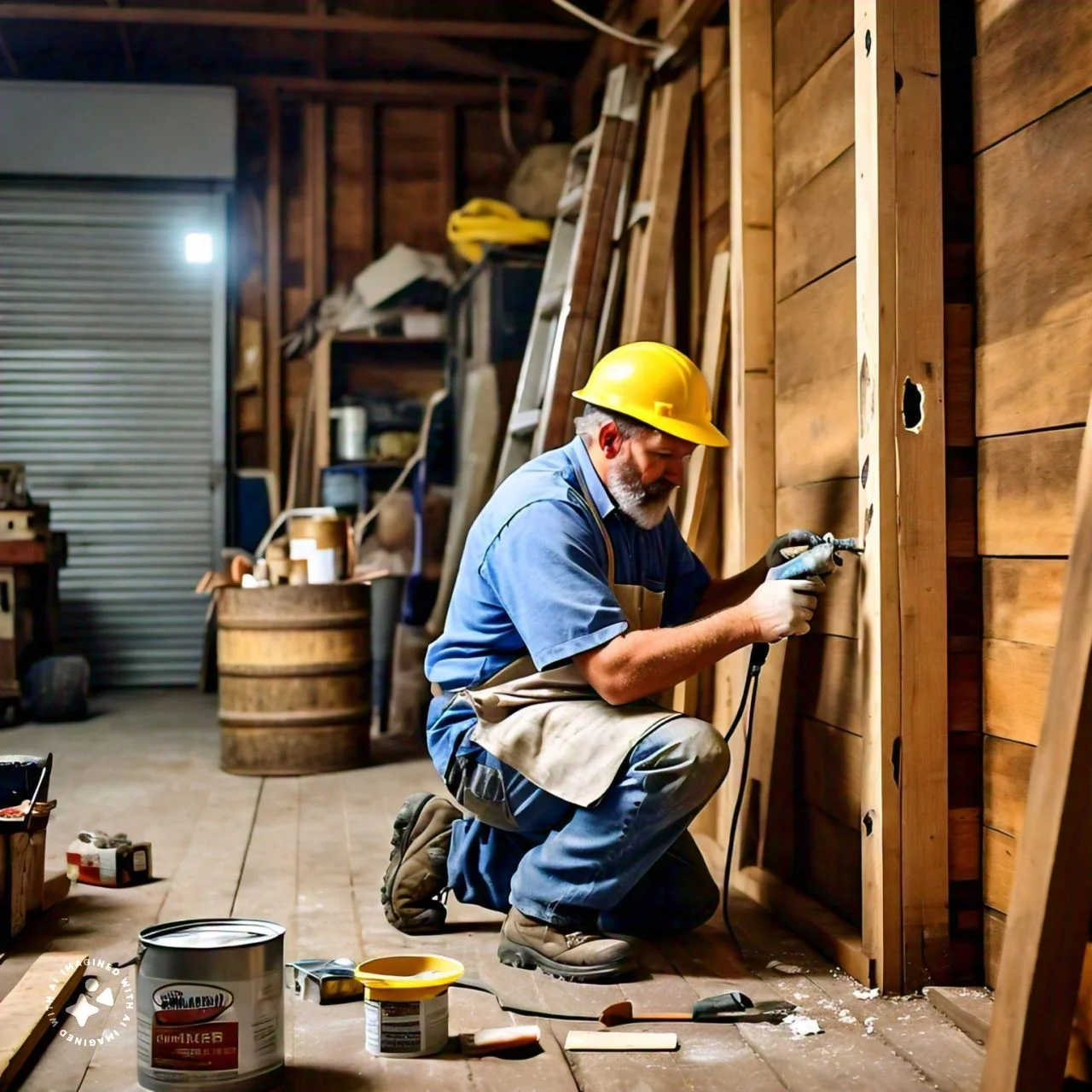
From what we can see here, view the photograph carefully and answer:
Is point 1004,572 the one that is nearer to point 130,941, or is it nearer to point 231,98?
point 130,941

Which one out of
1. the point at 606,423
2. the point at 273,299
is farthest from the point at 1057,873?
the point at 273,299

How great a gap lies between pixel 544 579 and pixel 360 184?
551 cm

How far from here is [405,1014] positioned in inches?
81.7

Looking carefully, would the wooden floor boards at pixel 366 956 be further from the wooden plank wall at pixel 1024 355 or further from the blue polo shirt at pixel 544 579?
the blue polo shirt at pixel 544 579

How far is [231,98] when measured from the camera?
23.5ft

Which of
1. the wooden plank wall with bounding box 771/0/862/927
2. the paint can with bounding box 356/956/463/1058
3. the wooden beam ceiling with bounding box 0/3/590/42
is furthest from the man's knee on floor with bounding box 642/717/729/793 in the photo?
the wooden beam ceiling with bounding box 0/3/590/42

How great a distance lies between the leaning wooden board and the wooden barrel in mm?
2040

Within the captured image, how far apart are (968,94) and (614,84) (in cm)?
241

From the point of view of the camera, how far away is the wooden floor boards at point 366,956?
2.00 metres

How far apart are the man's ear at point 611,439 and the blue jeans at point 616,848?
23.0 inches

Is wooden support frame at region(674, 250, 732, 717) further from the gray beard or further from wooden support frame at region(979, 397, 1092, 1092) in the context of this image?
wooden support frame at region(979, 397, 1092, 1092)

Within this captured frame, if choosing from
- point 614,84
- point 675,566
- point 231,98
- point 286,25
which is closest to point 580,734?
point 675,566

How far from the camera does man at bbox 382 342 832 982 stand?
7.95 ft

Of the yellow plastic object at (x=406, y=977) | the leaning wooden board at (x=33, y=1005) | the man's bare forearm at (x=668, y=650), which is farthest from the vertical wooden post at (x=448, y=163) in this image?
the yellow plastic object at (x=406, y=977)
